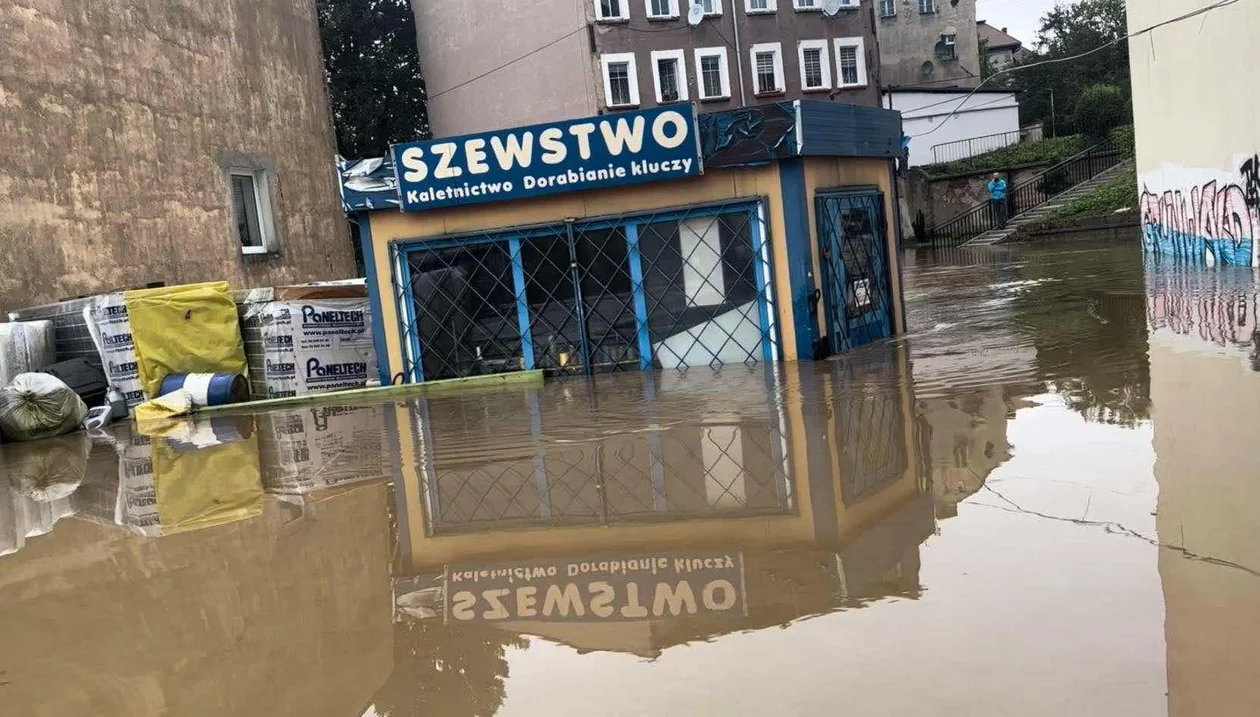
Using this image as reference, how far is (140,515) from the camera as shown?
7320mm

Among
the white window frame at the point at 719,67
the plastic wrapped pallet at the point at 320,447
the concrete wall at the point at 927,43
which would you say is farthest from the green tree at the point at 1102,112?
the plastic wrapped pallet at the point at 320,447

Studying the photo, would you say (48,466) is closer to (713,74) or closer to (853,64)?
(713,74)

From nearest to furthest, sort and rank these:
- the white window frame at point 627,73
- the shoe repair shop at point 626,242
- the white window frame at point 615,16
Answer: the shoe repair shop at point 626,242 < the white window frame at point 615,16 < the white window frame at point 627,73

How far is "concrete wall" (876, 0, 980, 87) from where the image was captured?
50812mm

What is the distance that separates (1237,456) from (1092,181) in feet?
110

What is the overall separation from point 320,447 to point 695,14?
31300 millimetres

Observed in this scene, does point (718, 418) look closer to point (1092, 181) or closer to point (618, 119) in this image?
point (618, 119)

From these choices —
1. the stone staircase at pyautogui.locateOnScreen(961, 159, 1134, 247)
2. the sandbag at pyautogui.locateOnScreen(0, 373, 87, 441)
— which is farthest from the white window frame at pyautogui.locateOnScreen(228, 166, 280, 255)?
the stone staircase at pyautogui.locateOnScreen(961, 159, 1134, 247)

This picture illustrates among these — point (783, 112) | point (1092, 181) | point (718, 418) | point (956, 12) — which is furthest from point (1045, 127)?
point (718, 418)

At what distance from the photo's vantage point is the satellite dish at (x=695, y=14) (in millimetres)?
37812

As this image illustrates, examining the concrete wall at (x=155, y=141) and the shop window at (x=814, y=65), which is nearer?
the concrete wall at (x=155, y=141)

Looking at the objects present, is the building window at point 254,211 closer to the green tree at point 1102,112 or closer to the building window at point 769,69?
the building window at point 769,69

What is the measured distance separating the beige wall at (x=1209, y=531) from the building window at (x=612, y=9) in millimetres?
31194

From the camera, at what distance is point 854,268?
546 inches
